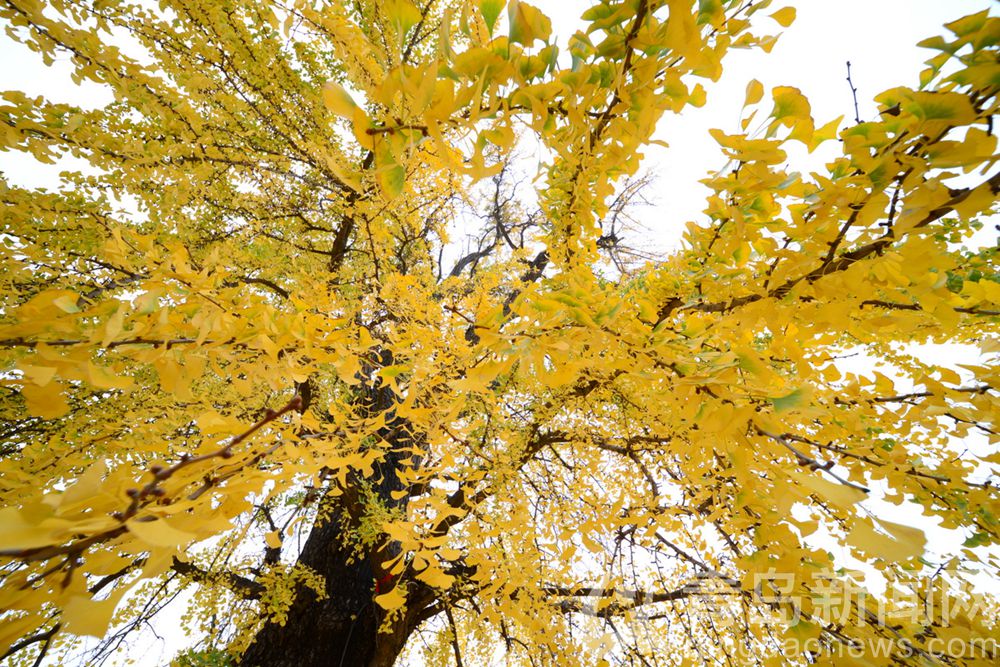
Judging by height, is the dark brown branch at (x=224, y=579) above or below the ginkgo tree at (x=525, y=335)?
below

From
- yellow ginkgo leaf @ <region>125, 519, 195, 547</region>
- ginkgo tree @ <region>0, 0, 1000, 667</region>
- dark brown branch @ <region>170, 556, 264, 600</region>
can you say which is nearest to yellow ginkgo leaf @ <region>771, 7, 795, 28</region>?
ginkgo tree @ <region>0, 0, 1000, 667</region>

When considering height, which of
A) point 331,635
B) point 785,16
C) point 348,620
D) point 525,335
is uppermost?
point 785,16

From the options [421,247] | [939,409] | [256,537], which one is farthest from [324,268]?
[939,409]

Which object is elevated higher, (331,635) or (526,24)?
(526,24)

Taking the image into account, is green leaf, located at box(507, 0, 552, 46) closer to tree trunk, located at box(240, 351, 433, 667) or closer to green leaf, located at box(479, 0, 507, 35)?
green leaf, located at box(479, 0, 507, 35)

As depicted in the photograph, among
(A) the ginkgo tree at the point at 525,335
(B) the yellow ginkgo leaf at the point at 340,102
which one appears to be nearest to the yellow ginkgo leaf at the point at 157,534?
(A) the ginkgo tree at the point at 525,335

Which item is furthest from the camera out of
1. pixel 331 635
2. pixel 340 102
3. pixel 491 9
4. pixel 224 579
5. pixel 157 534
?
pixel 331 635

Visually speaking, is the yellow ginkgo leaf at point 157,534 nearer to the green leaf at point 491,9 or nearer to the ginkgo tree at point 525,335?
the ginkgo tree at point 525,335

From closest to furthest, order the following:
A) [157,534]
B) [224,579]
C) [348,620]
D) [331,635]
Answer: [157,534], [224,579], [331,635], [348,620]

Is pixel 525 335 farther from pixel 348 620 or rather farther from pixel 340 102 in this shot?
pixel 348 620

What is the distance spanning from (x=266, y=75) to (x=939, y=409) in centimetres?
387

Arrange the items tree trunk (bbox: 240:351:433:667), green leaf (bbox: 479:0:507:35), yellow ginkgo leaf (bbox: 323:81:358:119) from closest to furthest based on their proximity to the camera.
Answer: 1. yellow ginkgo leaf (bbox: 323:81:358:119)
2. green leaf (bbox: 479:0:507:35)
3. tree trunk (bbox: 240:351:433:667)

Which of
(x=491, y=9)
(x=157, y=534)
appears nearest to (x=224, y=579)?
(x=157, y=534)

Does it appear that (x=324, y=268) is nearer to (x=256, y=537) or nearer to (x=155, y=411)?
(x=155, y=411)
